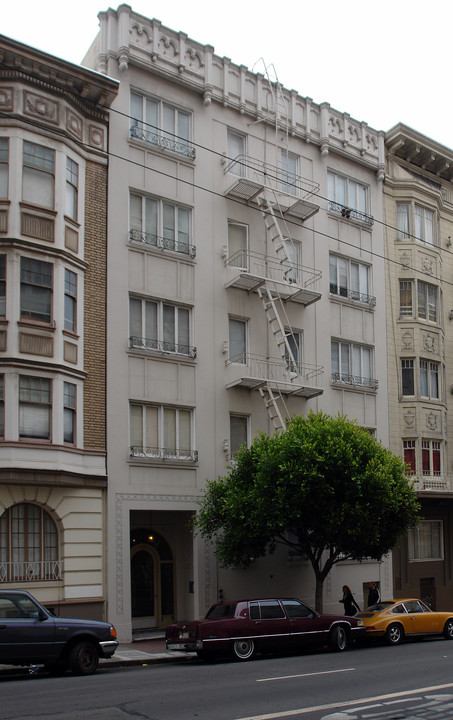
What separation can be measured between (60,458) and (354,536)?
8029mm

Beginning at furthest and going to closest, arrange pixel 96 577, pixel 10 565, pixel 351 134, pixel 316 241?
pixel 351 134, pixel 316 241, pixel 96 577, pixel 10 565

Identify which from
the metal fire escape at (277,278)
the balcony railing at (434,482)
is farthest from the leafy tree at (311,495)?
the balcony railing at (434,482)

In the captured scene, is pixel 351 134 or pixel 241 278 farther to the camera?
pixel 351 134

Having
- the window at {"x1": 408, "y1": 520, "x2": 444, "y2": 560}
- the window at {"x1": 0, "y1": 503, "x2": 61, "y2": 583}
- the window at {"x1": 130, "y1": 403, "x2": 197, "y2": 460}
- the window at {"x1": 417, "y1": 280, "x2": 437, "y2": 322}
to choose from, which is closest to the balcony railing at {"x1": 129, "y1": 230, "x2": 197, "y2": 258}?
the window at {"x1": 130, "y1": 403, "x2": 197, "y2": 460}

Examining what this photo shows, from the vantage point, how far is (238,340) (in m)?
26.6

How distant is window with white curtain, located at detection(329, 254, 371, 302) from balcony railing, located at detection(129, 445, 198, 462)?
Answer: 29.0 ft

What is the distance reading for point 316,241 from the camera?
1153 inches

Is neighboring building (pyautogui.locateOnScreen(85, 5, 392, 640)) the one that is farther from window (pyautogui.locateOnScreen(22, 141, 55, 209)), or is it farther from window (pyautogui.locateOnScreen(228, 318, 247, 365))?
window (pyautogui.locateOnScreen(22, 141, 55, 209))

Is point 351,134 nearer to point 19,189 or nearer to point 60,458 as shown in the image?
point 19,189

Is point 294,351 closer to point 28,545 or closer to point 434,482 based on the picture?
point 434,482

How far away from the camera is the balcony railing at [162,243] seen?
80.0 feet

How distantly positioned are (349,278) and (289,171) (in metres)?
4.52

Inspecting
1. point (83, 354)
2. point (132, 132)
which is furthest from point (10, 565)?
point (132, 132)

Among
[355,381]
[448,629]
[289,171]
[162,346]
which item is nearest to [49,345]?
[162,346]
